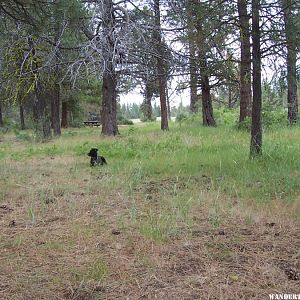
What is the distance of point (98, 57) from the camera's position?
1123 cm

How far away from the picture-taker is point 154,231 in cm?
391

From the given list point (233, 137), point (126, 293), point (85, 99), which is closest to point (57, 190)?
point (126, 293)

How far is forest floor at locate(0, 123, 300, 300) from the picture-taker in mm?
2842

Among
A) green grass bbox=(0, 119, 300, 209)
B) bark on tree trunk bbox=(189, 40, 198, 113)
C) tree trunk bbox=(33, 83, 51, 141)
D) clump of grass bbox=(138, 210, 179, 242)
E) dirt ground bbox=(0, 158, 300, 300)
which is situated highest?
bark on tree trunk bbox=(189, 40, 198, 113)

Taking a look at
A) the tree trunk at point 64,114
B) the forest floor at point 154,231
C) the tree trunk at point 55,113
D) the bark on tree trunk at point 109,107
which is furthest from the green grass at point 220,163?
the tree trunk at point 64,114

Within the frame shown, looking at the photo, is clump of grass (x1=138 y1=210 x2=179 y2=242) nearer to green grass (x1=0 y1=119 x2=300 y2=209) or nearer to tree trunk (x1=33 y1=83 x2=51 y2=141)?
green grass (x1=0 y1=119 x2=300 y2=209)

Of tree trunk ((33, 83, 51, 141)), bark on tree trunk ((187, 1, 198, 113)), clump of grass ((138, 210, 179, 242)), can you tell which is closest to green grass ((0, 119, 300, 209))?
clump of grass ((138, 210, 179, 242))

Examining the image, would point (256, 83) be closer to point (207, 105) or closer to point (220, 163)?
point (220, 163)

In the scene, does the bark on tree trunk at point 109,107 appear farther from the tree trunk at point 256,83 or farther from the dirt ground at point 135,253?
the dirt ground at point 135,253

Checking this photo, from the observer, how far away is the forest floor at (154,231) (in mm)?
2842

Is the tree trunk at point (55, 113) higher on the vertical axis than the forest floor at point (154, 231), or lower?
higher

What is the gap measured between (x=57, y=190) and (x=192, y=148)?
4745 mm

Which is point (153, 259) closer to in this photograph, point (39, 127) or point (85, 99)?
point (39, 127)

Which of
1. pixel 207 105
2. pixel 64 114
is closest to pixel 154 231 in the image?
pixel 207 105
